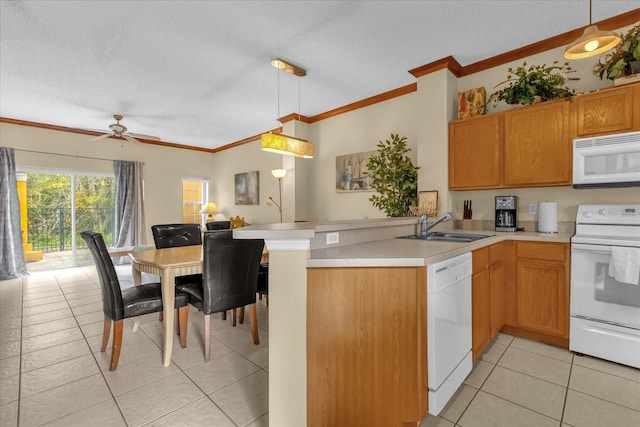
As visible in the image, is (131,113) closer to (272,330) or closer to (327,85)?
(327,85)

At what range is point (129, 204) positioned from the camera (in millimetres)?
5945

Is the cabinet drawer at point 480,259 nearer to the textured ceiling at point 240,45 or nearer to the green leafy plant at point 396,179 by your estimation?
the green leafy plant at point 396,179

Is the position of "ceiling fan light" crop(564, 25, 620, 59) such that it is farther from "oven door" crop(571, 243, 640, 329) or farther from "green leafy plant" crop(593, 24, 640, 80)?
"oven door" crop(571, 243, 640, 329)

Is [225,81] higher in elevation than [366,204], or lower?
higher

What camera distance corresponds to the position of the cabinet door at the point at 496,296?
2.17 m

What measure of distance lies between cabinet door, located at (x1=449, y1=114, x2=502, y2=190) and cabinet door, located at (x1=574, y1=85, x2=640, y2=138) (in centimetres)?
58

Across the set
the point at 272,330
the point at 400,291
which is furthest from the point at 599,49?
the point at 272,330

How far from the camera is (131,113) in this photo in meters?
4.55

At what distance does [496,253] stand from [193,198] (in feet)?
22.0

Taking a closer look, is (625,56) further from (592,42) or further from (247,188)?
(247,188)

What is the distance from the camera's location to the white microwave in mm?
2078

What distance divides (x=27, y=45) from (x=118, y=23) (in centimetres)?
108

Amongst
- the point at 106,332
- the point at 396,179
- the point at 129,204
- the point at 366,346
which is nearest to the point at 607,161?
the point at 396,179

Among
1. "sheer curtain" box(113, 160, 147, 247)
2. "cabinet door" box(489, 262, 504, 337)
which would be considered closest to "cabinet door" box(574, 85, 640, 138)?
"cabinet door" box(489, 262, 504, 337)
